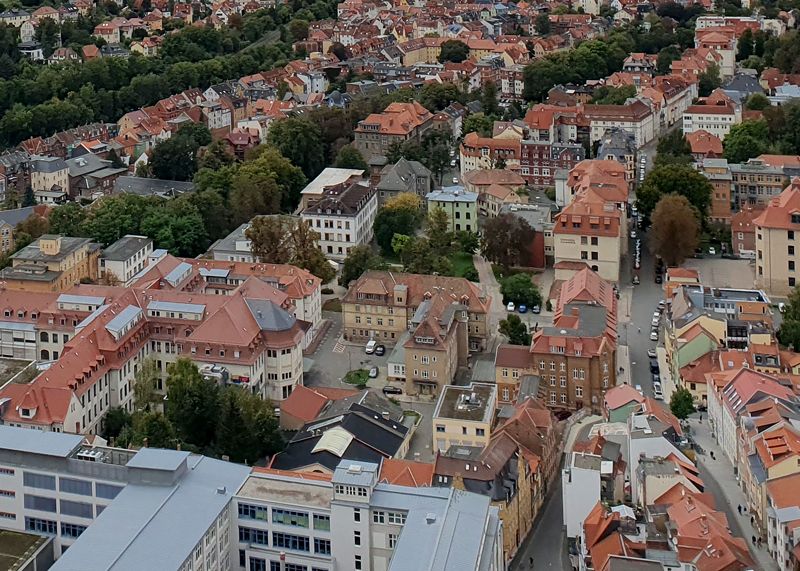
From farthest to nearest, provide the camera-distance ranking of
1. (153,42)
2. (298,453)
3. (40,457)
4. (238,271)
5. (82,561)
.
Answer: (153,42), (238,271), (298,453), (40,457), (82,561)

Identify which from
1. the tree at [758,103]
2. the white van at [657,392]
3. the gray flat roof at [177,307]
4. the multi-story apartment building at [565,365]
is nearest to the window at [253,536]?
the multi-story apartment building at [565,365]

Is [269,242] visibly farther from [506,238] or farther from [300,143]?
[300,143]

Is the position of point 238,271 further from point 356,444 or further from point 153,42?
point 153,42

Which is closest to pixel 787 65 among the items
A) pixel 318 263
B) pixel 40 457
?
pixel 318 263

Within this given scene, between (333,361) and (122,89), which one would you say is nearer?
(333,361)

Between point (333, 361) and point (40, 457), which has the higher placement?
point (40, 457)

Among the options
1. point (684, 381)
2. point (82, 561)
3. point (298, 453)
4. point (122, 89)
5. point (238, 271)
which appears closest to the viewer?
point (82, 561)

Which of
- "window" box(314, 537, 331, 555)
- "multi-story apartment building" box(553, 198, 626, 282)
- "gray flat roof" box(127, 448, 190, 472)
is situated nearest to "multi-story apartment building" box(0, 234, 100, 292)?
"gray flat roof" box(127, 448, 190, 472)
